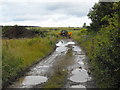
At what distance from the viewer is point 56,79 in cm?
598

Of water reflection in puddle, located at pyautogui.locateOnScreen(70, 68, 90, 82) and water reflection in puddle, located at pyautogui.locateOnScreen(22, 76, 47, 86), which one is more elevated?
water reflection in puddle, located at pyautogui.locateOnScreen(70, 68, 90, 82)

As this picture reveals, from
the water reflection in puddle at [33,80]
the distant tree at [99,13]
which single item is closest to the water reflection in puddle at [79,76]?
the water reflection in puddle at [33,80]

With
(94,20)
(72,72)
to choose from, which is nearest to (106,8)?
(94,20)

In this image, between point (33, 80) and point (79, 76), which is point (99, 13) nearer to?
point (79, 76)

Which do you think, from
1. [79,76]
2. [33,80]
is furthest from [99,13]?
[33,80]

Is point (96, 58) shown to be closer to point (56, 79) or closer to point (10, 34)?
point (56, 79)

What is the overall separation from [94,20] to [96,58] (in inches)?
525

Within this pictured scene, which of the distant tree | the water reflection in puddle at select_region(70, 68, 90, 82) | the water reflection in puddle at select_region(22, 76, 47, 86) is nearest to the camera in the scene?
the water reflection in puddle at select_region(22, 76, 47, 86)

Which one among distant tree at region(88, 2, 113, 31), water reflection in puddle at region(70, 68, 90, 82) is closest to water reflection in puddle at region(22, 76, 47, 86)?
water reflection in puddle at region(70, 68, 90, 82)

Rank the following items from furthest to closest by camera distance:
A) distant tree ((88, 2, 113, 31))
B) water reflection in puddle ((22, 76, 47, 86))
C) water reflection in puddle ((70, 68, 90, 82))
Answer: distant tree ((88, 2, 113, 31))
water reflection in puddle ((70, 68, 90, 82))
water reflection in puddle ((22, 76, 47, 86))

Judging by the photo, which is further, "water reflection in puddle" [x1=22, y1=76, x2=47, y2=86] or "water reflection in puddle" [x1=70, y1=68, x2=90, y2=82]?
"water reflection in puddle" [x1=70, y1=68, x2=90, y2=82]

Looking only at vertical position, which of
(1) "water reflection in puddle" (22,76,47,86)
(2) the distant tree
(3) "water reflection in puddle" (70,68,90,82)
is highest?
(2) the distant tree

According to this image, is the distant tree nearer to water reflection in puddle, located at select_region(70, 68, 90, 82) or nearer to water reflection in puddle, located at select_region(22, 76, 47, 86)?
water reflection in puddle, located at select_region(70, 68, 90, 82)

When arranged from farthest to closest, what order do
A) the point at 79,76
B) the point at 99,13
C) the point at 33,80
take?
the point at 99,13 → the point at 79,76 → the point at 33,80
